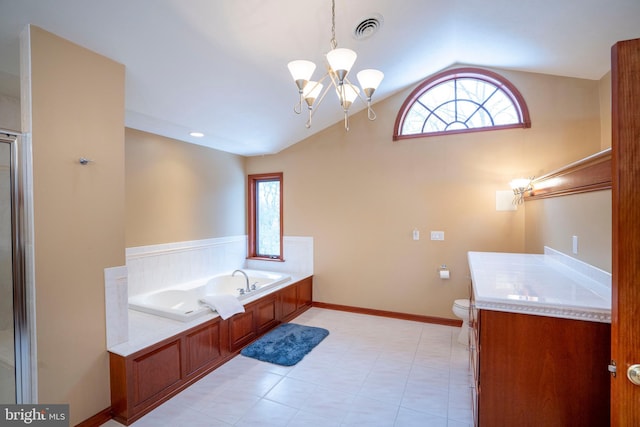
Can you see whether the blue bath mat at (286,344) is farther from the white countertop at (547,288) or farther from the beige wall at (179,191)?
the white countertop at (547,288)

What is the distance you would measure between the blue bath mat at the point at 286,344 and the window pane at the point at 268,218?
1.50 metres

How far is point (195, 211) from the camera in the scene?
158 inches

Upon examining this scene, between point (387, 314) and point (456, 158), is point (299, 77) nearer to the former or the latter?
point (456, 158)

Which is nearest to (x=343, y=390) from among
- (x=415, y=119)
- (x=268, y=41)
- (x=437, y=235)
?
(x=437, y=235)

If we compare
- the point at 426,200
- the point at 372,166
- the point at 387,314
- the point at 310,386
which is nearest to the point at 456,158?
the point at 426,200

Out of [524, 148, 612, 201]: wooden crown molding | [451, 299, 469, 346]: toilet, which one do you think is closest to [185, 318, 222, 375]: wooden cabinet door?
[451, 299, 469, 346]: toilet

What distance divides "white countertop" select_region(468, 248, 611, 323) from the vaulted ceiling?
180 centimetres

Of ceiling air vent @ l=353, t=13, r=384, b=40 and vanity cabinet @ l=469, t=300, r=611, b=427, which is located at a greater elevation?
ceiling air vent @ l=353, t=13, r=384, b=40

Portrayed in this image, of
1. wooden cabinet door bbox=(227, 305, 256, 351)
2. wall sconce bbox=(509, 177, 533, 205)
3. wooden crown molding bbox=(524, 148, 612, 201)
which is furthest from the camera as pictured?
wall sconce bbox=(509, 177, 533, 205)

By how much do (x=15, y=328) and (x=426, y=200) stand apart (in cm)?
386

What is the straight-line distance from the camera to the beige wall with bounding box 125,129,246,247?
327 cm

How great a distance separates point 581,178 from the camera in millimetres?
1854

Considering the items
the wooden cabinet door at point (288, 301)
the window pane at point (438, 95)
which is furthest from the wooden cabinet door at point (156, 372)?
the window pane at point (438, 95)

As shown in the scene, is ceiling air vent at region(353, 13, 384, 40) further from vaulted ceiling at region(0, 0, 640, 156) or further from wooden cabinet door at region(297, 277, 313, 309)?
wooden cabinet door at region(297, 277, 313, 309)
